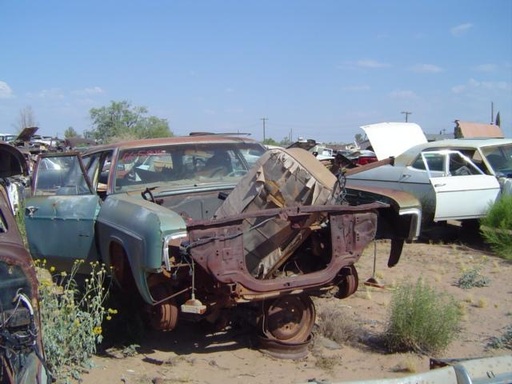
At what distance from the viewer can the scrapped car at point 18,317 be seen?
8.62 ft

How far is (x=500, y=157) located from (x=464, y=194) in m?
1.52

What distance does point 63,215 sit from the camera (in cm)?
547

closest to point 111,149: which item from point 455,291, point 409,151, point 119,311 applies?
point 119,311

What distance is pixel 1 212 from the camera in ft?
9.70

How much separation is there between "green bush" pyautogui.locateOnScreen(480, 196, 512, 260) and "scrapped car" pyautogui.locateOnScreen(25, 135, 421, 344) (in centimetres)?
415

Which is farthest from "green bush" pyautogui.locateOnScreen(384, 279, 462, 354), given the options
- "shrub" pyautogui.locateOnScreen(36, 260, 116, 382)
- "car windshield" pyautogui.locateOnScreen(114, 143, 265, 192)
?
"shrub" pyautogui.locateOnScreen(36, 260, 116, 382)

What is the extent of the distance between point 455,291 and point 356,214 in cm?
289

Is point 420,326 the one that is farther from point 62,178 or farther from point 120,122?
point 120,122

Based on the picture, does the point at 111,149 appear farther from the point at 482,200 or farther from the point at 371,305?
the point at 482,200

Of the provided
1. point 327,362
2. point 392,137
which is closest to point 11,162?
point 327,362

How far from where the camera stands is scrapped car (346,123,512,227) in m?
9.73

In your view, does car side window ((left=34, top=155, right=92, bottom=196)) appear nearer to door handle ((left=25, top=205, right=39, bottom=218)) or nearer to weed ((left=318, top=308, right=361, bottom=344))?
door handle ((left=25, top=205, right=39, bottom=218))

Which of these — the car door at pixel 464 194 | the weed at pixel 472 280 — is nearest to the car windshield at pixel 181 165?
the weed at pixel 472 280

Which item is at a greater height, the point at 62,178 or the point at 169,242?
the point at 62,178
